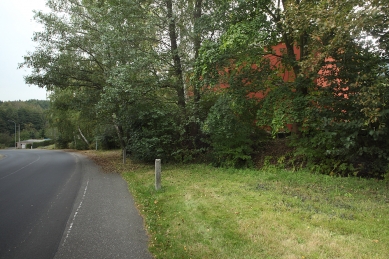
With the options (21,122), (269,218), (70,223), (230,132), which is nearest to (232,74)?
(230,132)

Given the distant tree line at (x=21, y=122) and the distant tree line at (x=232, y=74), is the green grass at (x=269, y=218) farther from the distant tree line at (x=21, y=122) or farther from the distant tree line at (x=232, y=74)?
the distant tree line at (x=21, y=122)

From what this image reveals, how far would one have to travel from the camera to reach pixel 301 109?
9.87 meters

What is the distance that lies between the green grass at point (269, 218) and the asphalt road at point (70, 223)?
1.36 feet

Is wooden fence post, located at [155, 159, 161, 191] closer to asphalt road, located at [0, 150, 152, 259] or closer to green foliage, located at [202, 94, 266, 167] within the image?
asphalt road, located at [0, 150, 152, 259]

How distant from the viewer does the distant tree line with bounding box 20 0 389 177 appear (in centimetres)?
742

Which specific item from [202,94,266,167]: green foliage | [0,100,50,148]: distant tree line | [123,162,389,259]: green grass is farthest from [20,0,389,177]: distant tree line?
[0,100,50,148]: distant tree line

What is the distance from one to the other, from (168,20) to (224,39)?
15.3 ft

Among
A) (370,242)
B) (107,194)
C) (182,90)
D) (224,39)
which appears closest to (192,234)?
(370,242)

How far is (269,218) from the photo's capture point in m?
5.28

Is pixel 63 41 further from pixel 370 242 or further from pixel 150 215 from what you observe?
pixel 370 242

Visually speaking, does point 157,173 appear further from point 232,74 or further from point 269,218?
point 232,74

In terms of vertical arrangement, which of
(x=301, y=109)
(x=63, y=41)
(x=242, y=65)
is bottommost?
(x=301, y=109)

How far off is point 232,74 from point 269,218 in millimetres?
7573

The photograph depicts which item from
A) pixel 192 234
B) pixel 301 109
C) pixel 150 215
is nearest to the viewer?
pixel 192 234
